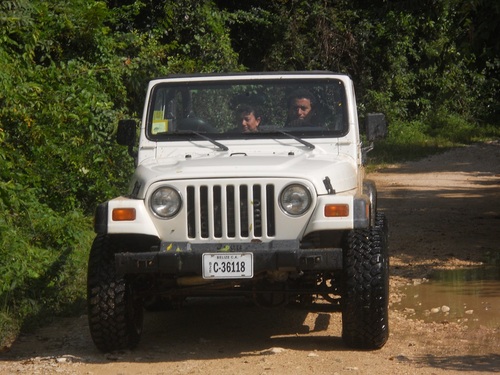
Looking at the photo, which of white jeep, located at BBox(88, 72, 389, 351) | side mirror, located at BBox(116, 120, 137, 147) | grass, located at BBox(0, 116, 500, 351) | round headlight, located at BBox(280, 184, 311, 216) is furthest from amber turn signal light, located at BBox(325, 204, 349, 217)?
grass, located at BBox(0, 116, 500, 351)

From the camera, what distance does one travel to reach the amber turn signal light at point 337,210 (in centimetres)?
624

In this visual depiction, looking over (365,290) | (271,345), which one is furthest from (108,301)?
(365,290)

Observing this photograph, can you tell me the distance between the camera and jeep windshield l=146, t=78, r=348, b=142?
7.37 m

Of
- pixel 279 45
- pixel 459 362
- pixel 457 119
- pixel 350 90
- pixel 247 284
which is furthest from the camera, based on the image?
pixel 457 119

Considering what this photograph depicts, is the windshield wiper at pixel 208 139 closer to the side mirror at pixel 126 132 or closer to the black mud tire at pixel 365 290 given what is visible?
the side mirror at pixel 126 132

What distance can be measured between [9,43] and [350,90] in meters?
4.74

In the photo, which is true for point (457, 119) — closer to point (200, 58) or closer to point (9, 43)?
point (200, 58)

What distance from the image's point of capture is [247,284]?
259 inches

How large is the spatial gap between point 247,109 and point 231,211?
1294 millimetres

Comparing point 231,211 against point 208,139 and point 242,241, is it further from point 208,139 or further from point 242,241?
point 208,139

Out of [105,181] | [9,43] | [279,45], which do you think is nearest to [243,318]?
[105,181]

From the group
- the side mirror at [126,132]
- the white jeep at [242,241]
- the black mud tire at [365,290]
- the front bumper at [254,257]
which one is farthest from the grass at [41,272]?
the black mud tire at [365,290]

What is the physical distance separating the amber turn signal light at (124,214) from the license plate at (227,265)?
53 centimetres

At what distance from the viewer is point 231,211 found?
6.36 metres
